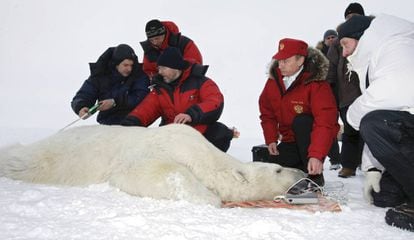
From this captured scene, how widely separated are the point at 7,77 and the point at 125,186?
60.1 ft

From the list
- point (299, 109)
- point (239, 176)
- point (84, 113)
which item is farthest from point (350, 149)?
point (84, 113)

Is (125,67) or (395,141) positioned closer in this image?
(395,141)

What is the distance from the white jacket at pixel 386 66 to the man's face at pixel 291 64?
1.08 meters

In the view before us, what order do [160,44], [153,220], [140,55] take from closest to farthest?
[153,220]
[160,44]
[140,55]

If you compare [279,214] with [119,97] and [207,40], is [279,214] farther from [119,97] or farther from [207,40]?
[207,40]

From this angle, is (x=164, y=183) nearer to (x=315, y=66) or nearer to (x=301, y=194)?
(x=301, y=194)

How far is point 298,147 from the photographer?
201 inches

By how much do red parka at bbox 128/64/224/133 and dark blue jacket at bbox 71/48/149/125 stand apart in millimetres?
808

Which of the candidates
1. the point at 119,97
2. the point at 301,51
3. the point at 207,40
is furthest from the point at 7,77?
the point at 301,51

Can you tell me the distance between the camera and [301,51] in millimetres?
4828

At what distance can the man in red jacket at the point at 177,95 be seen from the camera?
5445mm

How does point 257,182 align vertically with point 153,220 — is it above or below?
below

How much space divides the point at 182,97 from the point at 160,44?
146cm

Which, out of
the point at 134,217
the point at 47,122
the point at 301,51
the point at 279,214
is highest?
the point at 301,51
